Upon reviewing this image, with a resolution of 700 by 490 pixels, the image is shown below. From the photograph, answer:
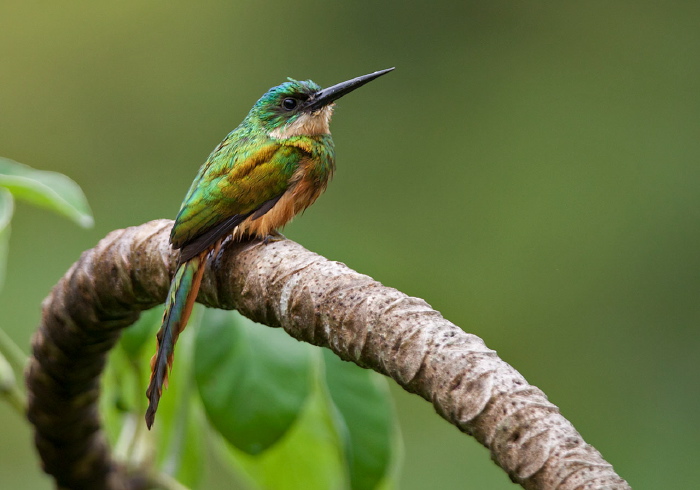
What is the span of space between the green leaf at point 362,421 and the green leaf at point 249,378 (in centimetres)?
5

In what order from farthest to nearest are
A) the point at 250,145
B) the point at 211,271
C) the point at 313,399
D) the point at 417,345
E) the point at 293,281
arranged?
the point at 250,145, the point at 313,399, the point at 211,271, the point at 293,281, the point at 417,345

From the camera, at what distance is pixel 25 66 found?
16.0 feet

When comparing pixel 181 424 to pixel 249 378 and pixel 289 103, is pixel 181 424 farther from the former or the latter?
pixel 289 103

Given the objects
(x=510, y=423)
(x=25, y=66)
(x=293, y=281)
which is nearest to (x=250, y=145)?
(x=293, y=281)

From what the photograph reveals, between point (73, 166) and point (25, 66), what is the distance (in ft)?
2.80

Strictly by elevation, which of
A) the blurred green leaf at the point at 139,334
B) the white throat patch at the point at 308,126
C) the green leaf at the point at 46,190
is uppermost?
the white throat patch at the point at 308,126

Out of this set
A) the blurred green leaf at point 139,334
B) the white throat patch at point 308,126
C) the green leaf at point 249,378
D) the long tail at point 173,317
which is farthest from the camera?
the white throat patch at point 308,126

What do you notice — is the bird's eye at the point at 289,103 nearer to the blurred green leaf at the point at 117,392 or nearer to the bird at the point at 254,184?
the bird at the point at 254,184

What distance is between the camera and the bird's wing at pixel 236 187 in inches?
63.9

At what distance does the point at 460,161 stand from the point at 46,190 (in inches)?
130

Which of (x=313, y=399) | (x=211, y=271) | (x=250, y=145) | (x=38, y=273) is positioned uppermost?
(x=250, y=145)

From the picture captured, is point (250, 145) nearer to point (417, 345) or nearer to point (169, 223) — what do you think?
point (169, 223)

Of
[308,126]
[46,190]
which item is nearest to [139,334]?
[46,190]

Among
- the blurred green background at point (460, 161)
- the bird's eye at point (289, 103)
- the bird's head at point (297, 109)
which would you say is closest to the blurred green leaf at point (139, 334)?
the bird's head at point (297, 109)
